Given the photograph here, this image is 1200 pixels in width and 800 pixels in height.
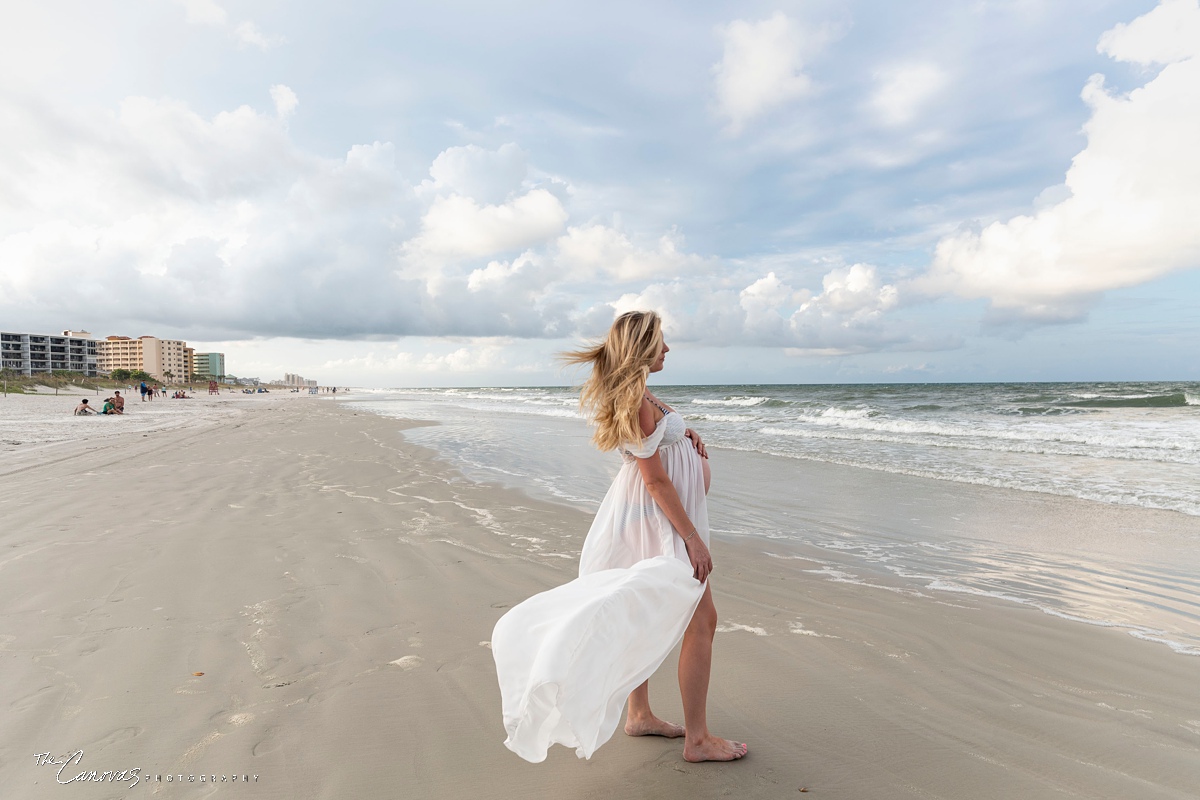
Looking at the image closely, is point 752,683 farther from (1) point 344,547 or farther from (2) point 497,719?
(1) point 344,547

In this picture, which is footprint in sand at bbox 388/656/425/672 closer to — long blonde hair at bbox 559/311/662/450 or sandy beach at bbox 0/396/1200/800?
sandy beach at bbox 0/396/1200/800

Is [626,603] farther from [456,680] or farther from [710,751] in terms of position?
[456,680]

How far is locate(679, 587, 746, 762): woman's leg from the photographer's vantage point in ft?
8.69

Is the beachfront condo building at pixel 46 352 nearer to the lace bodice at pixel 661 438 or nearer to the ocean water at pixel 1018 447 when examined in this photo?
the ocean water at pixel 1018 447

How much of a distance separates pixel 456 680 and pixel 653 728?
113 centimetres

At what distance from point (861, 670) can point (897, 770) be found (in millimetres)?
941

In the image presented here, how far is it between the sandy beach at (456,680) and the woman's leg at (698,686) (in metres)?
0.06

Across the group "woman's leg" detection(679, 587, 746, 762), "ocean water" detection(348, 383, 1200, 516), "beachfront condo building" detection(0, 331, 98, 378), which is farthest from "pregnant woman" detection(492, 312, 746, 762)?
"beachfront condo building" detection(0, 331, 98, 378)

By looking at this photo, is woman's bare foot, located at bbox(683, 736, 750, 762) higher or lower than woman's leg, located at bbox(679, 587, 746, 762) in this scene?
lower

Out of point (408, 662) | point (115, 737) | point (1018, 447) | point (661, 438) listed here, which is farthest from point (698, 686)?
point (1018, 447)

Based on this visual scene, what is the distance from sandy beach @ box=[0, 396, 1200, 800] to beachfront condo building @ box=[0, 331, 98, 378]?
5942 inches

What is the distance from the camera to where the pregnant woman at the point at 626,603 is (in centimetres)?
212

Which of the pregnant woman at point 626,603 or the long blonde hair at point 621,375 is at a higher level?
the long blonde hair at point 621,375

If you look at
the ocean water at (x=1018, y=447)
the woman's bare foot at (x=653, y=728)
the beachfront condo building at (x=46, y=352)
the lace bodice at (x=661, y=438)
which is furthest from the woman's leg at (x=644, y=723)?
the beachfront condo building at (x=46, y=352)
